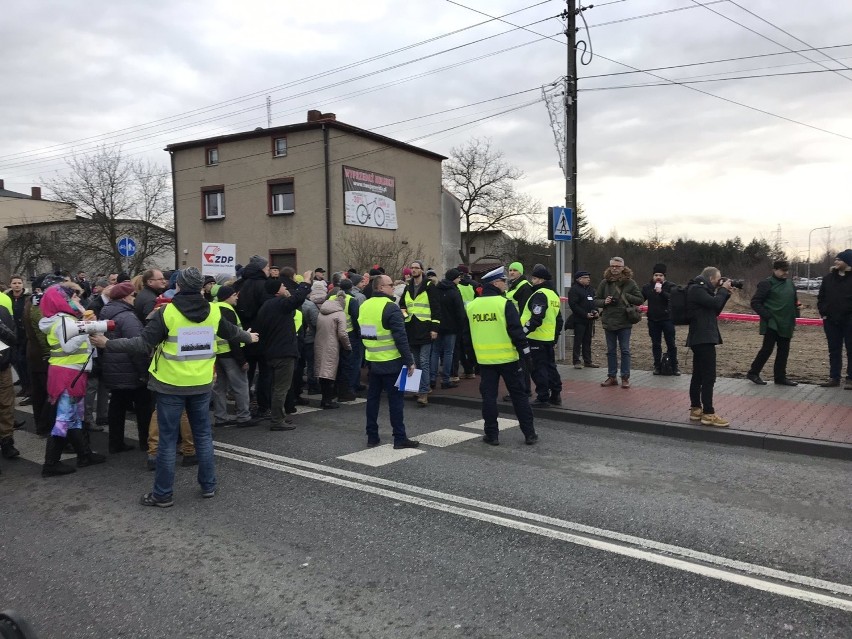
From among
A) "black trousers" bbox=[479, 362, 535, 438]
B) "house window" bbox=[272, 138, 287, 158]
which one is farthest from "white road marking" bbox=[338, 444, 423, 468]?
"house window" bbox=[272, 138, 287, 158]

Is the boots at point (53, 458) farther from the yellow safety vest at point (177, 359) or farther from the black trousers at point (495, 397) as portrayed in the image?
the black trousers at point (495, 397)

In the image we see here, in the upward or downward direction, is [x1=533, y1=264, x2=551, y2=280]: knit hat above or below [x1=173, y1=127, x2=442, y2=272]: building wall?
below

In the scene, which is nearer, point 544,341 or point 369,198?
point 544,341

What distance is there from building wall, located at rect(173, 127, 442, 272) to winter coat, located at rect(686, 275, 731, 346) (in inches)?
863

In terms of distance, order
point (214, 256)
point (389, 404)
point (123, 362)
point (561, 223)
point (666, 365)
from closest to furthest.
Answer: point (123, 362)
point (389, 404)
point (666, 365)
point (561, 223)
point (214, 256)

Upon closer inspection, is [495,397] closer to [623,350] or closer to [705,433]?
[705,433]

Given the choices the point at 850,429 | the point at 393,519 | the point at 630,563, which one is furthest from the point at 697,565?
the point at 850,429

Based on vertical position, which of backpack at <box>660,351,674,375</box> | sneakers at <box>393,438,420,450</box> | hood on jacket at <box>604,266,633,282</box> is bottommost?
sneakers at <box>393,438,420,450</box>

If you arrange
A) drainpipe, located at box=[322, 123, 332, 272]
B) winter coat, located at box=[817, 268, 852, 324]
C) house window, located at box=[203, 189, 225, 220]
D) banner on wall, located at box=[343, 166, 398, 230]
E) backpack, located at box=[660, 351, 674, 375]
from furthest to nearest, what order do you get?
house window, located at box=[203, 189, 225, 220]
banner on wall, located at box=[343, 166, 398, 230]
drainpipe, located at box=[322, 123, 332, 272]
backpack, located at box=[660, 351, 674, 375]
winter coat, located at box=[817, 268, 852, 324]

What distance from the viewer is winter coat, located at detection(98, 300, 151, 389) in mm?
6625

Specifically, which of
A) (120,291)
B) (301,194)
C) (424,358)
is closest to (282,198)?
(301,194)

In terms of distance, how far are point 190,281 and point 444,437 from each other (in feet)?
11.5

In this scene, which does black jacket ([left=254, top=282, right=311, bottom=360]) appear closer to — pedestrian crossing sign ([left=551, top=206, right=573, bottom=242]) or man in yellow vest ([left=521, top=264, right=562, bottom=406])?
man in yellow vest ([left=521, top=264, right=562, bottom=406])

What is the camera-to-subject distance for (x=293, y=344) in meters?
7.91
